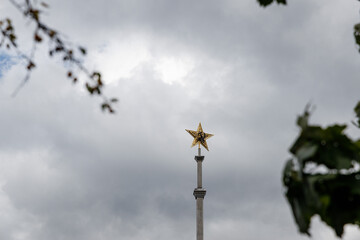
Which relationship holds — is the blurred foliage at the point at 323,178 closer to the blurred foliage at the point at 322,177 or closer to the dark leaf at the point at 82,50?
the blurred foliage at the point at 322,177

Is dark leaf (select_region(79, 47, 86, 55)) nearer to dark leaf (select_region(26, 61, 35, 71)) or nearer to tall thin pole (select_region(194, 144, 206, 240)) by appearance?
dark leaf (select_region(26, 61, 35, 71))

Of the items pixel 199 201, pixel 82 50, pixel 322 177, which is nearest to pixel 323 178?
pixel 322 177

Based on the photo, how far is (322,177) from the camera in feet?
6.20

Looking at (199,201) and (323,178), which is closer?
(323,178)

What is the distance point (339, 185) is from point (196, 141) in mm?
34891

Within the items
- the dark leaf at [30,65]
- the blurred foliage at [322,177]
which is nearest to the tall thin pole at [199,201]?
the dark leaf at [30,65]

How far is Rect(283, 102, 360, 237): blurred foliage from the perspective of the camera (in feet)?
6.06

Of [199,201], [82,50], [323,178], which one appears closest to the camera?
[323,178]

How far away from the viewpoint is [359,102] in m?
2.90

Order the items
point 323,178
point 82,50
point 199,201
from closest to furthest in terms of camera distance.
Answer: point 323,178
point 82,50
point 199,201

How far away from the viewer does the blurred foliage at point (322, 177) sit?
1846 millimetres

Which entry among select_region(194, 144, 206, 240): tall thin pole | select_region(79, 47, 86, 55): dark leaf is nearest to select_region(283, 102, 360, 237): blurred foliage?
select_region(79, 47, 86, 55): dark leaf

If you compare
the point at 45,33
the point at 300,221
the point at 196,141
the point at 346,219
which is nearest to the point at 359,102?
the point at 346,219

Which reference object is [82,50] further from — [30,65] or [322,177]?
[322,177]
